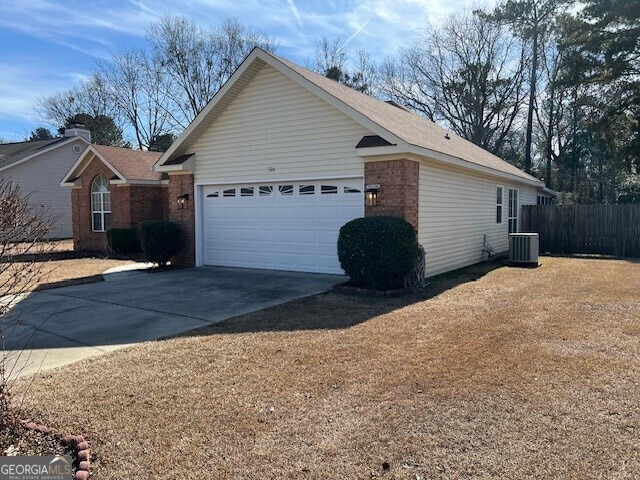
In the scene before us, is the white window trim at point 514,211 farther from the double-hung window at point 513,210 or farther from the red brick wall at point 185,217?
the red brick wall at point 185,217

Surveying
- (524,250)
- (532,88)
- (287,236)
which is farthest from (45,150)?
(532,88)

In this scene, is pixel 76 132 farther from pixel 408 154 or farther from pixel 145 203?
pixel 408 154

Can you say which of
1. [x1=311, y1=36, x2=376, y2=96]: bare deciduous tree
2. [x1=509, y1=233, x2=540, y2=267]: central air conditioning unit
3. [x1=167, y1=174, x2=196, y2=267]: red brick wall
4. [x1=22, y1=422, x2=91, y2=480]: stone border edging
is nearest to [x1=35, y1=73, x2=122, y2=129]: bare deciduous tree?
[x1=311, y1=36, x2=376, y2=96]: bare deciduous tree

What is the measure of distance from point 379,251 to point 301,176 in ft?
11.7

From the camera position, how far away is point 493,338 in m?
6.07

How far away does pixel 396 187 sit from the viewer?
32.8 feet

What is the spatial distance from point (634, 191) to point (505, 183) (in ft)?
67.8

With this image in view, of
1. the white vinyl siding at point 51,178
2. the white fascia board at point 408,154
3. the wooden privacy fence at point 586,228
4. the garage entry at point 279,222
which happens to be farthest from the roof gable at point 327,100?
the white vinyl siding at point 51,178

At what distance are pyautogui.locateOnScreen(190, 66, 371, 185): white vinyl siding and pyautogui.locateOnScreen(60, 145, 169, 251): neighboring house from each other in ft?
19.6

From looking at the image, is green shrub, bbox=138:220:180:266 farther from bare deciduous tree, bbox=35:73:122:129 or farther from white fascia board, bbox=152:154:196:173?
bare deciduous tree, bbox=35:73:122:129

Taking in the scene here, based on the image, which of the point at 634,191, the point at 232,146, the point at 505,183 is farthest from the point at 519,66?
the point at 232,146

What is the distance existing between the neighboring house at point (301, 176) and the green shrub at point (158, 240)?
0.56 m

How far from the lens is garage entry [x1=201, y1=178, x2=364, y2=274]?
11352 mm

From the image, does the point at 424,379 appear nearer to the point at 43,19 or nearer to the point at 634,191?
the point at 43,19
